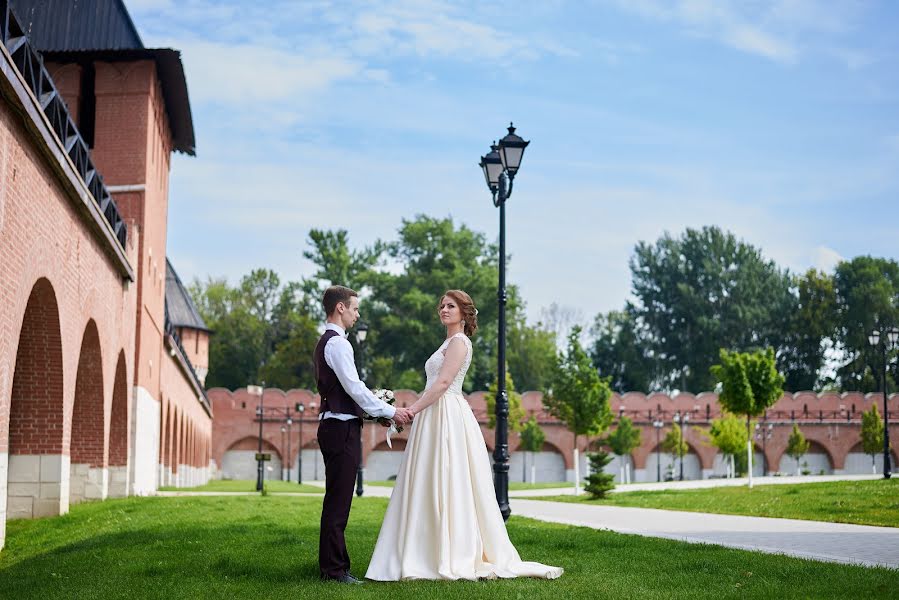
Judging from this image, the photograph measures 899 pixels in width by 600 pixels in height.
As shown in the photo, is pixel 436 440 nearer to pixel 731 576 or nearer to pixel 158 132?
pixel 731 576

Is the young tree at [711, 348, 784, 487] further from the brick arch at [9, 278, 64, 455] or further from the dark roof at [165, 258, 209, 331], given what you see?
the dark roof at [165, 258, 209, 331]

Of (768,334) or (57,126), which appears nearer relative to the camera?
(57,126)

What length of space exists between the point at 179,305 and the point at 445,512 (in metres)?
48.0

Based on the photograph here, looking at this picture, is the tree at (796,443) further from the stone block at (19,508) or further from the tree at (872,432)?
the stone block at (19,508)

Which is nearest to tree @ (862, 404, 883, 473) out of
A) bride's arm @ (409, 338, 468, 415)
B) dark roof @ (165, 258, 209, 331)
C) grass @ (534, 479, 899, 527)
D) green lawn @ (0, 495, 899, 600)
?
grass @ (534, 479, 899, 527)

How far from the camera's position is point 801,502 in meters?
18.9

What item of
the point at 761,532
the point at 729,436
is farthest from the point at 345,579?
the point at 729,436

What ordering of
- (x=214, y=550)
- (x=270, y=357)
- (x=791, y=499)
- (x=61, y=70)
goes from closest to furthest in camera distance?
(x=214, y=550) → (x=791, y=499) → (x=61, y=70) → (x=270, y=357)

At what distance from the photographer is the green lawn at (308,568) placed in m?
7.02

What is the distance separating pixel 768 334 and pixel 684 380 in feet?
22.3

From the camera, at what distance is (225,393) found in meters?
63.0

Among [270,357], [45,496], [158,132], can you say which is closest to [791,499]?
[45,496]

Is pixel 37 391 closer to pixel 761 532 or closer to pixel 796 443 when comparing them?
pixel 761 532

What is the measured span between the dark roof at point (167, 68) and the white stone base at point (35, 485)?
1141 centimetres
